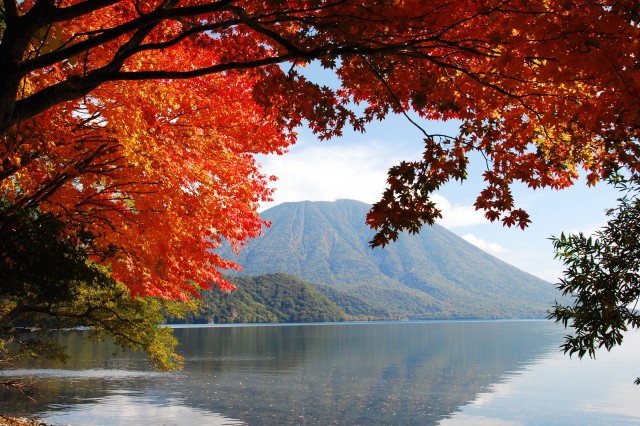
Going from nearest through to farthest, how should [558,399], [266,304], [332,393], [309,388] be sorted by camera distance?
[558,399]
[332,393]
[309,388]
[266,304]

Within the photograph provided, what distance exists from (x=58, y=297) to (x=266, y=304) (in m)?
170

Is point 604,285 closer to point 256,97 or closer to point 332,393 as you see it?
point 256,97

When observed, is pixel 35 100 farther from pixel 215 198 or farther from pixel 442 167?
pixel 215 198

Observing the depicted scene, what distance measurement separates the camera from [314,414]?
23109 millimetres

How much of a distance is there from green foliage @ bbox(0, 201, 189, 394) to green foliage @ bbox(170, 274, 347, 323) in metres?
137

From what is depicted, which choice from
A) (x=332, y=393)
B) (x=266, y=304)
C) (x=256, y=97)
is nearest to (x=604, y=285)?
(x=256, y=97)

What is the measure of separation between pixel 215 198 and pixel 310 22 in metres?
5.92

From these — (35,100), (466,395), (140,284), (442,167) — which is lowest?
(466,395)

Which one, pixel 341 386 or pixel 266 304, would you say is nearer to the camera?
pixel 341 386

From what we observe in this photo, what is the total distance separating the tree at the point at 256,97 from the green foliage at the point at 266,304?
14411 centimetres

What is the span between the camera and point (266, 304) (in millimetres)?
175000

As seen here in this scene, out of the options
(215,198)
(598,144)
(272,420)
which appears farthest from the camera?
(272,420)

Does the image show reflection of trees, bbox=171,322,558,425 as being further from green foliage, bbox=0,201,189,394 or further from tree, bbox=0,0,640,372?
tree, bbox=0,0,640,372

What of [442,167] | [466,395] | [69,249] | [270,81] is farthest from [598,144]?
[466,395]
